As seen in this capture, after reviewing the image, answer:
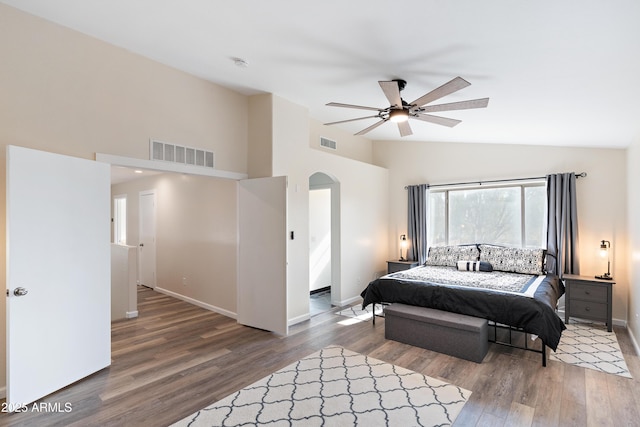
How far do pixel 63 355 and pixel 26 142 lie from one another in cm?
190

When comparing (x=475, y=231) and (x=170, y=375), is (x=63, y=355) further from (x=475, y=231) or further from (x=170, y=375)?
(x=475, y=231)

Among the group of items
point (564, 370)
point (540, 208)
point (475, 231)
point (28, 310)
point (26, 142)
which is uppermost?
point (26, 142)

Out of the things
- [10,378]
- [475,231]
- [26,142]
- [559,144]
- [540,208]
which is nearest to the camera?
[10,378]

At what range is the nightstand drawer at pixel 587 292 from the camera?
14.1 feet

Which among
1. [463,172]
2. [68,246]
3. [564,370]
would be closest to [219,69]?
[68,246]

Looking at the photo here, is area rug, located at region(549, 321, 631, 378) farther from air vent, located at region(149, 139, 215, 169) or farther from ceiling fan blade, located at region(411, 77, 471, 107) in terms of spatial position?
air vent, located at region(149, 139, 215, 169)

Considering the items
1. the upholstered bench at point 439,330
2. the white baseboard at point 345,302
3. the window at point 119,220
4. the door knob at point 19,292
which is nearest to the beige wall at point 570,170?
the white baseboard at point 345,302

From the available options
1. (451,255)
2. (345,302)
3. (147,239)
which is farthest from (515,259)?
(147,239)

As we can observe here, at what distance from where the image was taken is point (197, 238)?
5.66 metres

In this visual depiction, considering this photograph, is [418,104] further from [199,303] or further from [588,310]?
[199,303]

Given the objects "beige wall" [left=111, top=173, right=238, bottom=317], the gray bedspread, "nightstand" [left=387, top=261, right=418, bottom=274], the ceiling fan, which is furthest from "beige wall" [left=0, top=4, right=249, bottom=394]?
"nightstand" [left=387, top=261, right=418, bottom=274]

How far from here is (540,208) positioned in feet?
17.3

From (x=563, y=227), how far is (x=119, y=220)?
31.9ft

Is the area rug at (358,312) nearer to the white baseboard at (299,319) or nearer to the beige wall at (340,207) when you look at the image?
the beige wall at (340,207)
